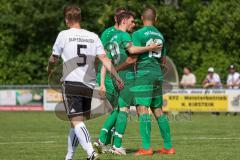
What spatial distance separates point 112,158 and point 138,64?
1.69 metres

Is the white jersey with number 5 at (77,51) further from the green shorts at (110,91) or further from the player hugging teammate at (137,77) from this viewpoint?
the green shorts at (110,91)

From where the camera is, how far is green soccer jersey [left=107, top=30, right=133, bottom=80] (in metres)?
11.7

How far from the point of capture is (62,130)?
1839cm

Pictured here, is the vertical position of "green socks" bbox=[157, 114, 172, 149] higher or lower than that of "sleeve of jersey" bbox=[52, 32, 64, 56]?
lower

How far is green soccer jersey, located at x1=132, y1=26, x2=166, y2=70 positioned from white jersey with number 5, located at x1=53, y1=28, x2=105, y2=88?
169cm

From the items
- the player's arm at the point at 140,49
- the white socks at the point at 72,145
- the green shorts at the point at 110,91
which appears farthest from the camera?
the green shorts at the point at 110,91

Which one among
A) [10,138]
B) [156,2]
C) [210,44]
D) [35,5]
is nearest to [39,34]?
[35,5]

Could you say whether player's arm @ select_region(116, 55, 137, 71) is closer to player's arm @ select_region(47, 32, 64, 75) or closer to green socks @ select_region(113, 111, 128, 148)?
green socks @ select_region(113, 111, 128, 148)

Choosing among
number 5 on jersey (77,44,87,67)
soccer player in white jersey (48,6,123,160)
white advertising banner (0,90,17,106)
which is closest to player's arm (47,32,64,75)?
soccer player in white jersey (48,6,123,160)

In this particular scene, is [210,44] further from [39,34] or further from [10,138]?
[10,138]

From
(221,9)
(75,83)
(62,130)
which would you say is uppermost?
(221,9)

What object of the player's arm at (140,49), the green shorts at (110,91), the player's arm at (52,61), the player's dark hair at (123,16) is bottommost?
the green shorts at (110,91)

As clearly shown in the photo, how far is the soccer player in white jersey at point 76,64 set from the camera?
9797mm

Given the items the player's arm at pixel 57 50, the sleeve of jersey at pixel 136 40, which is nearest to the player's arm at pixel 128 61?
the sleeve of jersey at pixel 136 40
